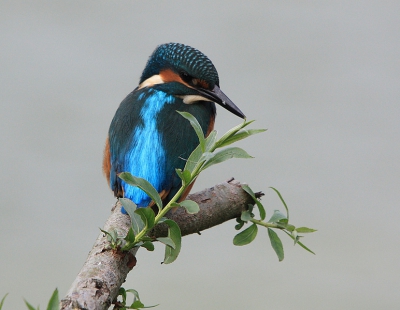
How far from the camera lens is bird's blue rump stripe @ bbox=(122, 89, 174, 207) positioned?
1.70m

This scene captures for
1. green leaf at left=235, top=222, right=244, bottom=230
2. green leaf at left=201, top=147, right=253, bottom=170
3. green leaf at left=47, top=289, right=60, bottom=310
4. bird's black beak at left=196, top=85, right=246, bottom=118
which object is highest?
green leaf at left=201, top=147, right=253, bottom=170

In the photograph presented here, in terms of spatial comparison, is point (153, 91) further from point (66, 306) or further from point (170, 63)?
point (66, 306)

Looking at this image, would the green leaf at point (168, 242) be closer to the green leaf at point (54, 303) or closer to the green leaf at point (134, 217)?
the green leaf at point (134, 217)

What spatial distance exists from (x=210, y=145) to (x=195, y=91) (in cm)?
103

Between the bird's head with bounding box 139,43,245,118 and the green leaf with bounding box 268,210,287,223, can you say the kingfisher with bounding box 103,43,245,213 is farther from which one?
the green leaf with bounding box 268,210,287,223

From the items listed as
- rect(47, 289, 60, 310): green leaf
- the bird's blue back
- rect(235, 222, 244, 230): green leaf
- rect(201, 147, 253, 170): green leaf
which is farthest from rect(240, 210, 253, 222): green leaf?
rect(47, 289, 60, 310): green leaf

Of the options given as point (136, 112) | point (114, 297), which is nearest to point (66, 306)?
point (114, 297)

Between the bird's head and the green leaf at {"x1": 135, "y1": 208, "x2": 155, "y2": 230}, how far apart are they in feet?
3.35

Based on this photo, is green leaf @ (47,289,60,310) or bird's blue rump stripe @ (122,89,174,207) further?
bird's blue rump stripe @ (122,89,174,207)

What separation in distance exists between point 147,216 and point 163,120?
96 centimetres

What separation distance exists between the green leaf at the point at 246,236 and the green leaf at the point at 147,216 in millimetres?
353

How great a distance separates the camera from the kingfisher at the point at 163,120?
1.81 metres

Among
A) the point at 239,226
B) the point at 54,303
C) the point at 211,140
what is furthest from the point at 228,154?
the point at 239,226

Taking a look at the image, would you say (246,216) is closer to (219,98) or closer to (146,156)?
(146,156)
